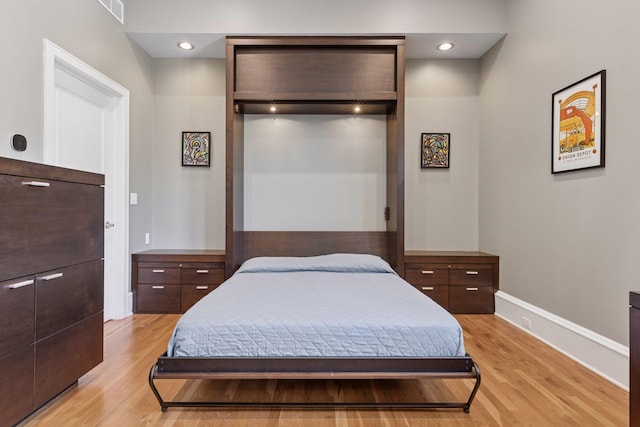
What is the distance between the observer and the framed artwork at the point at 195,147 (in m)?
3.89

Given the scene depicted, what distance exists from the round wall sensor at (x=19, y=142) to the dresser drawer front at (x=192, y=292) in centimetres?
183

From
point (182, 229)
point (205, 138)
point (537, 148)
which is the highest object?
point (205, 138)

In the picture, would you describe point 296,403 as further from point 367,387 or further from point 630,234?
point 630,234

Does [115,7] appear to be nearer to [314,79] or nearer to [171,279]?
[314,79]

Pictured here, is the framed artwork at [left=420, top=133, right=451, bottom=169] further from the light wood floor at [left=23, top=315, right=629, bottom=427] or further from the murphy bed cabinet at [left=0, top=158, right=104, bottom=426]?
the murphy bed cabinet at [left=0, top=158, right=104, bottom=426]

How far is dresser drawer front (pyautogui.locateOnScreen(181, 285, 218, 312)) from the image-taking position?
348 cm

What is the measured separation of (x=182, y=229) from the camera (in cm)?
392

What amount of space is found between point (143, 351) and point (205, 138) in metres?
2.30

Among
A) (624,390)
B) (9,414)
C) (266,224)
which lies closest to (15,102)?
(9,414)

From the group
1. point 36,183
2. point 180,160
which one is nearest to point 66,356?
point 36,183

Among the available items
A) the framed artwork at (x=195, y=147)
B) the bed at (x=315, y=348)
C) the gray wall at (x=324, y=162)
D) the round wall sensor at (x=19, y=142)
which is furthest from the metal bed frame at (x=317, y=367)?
the framed artwork at (x=195, y=147)

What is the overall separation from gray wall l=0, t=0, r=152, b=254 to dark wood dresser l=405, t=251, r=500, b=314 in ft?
9.78

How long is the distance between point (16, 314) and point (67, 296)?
1.05 ft

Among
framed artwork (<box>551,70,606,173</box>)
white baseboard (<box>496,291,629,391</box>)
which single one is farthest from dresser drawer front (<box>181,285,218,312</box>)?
framed artwork (<box>551,70,606,173</box>)
